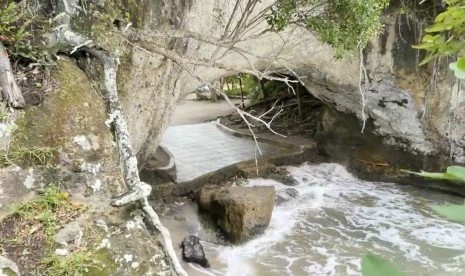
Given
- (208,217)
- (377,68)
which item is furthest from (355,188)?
(208,217)

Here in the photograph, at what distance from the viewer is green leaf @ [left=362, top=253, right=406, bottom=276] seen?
0.50 metres

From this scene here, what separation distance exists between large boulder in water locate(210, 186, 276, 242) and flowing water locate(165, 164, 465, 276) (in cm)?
16

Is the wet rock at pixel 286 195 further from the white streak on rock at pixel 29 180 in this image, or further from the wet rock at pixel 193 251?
the white streak on rock at pixel 29 180

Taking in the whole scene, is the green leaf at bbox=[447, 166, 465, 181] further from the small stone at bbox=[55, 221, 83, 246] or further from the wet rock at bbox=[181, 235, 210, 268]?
the wet rock at bbox=[181, 235, 210, 268]

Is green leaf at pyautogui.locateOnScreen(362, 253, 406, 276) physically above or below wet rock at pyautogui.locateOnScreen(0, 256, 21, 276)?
above

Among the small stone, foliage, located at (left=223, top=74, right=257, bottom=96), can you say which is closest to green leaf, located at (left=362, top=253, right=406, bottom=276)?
the small stone

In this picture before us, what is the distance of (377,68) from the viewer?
Result: 26.8 feet

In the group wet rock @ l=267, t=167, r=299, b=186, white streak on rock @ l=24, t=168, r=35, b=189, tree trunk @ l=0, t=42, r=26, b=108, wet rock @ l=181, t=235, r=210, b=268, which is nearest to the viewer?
white streak on rock @ l=24, t=168, r=35, b=189

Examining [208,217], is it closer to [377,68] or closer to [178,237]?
[178,237]

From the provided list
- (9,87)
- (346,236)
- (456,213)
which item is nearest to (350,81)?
(346,236)

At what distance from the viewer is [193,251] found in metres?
5.54

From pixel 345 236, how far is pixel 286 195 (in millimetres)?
1494

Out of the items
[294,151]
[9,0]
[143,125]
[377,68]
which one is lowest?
[294,151]

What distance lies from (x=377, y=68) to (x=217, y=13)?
→ 347cm
